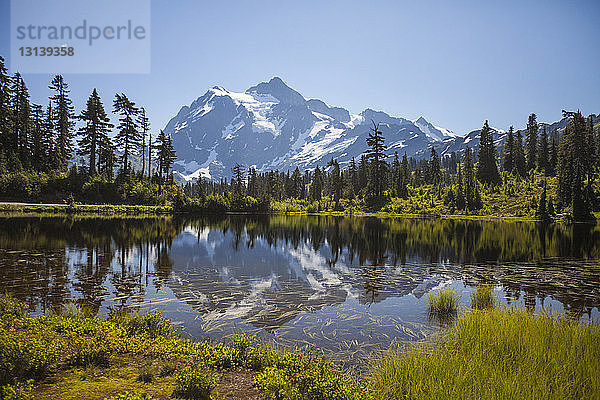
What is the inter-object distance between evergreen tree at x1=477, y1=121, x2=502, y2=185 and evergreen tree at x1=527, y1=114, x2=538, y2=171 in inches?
539

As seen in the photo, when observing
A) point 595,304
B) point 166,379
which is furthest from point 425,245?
point 166,379

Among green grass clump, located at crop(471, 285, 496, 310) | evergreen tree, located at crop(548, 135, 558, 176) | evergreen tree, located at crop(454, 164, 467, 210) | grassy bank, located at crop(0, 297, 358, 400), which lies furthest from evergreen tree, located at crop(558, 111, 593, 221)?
grassy bank, located at crop(0, 297, 358, 400)

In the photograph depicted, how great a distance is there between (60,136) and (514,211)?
11214 centimetres

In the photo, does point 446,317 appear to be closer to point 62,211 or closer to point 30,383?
point 30,383

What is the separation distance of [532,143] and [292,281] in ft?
437

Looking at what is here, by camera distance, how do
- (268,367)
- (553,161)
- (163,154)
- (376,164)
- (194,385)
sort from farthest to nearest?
(553,161)
(376,164)
(163,154)
(268,367)
(194,385)

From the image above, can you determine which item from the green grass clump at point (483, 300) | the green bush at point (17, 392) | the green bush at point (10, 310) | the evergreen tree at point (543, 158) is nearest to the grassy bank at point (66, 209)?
the green bush at point (10, 310)

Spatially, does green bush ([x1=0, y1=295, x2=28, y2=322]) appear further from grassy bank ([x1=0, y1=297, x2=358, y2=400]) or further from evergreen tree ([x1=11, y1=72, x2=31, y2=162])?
evergreen tree ([x1=11, y1=72, x2=31, y2=162])

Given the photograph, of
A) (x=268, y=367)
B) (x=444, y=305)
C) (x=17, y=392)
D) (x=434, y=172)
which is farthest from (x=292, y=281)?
(x=434, y=172)

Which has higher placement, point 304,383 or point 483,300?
point 304,383

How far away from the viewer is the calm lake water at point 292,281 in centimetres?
1148

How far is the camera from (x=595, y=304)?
13961mm

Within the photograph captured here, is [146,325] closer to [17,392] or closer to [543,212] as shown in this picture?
[17,392]

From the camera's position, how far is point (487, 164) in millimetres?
113625
